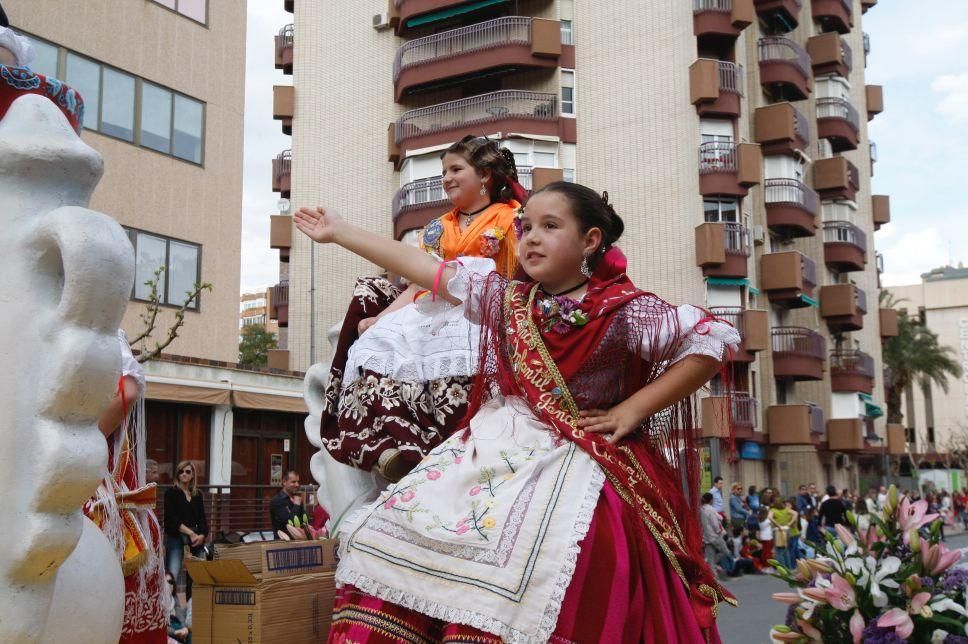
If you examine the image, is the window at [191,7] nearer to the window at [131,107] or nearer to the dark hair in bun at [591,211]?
the window at [131,107]

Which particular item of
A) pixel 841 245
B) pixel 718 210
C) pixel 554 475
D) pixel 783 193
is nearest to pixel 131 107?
pixel 718 210

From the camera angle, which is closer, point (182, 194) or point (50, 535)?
point (50, 535)

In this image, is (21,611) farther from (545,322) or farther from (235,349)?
(235,349)

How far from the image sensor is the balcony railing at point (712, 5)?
3447 cm

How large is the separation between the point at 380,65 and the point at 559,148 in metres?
7.77

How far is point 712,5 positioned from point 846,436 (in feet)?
56.8

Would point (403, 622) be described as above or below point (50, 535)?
below

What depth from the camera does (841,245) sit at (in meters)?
43.2

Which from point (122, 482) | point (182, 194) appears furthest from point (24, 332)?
point (182, 194)

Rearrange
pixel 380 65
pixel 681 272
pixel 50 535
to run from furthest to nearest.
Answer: pixel 380 65 < pixel 681 272 < pixel 50 535

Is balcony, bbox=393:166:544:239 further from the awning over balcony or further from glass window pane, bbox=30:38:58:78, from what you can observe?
glass window pane, bbox=30:38:58:78

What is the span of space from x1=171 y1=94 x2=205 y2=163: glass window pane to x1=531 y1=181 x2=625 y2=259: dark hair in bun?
2173 centimetres

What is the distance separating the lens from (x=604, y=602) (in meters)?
2.84

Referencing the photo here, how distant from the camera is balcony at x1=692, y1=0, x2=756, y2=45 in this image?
34.3 m
